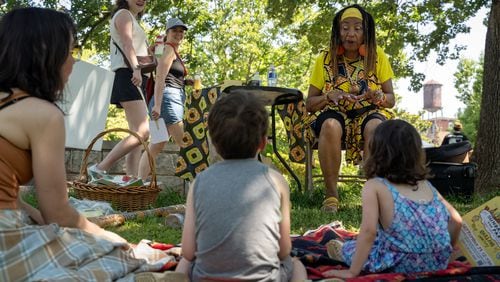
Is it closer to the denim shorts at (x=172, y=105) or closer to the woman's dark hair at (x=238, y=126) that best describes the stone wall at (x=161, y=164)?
the denim shorts at (x=172, y=105)

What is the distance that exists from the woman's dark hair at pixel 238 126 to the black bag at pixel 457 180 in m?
3.60

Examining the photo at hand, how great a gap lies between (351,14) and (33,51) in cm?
296

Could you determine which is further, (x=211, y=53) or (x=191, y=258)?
(x=211, y=53)

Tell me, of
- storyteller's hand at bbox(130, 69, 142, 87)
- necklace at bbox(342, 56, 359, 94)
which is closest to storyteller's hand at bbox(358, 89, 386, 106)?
necklace at bbox(342, 56, 359, 94)

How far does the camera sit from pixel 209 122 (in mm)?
2113

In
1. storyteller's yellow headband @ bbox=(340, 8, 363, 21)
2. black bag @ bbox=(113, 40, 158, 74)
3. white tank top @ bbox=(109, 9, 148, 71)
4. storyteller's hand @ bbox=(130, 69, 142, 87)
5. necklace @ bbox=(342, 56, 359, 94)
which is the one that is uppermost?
storyteller's yellow headband @ bbox=(340, 8, 363, 21)

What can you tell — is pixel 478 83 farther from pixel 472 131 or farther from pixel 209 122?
pixel 209 122

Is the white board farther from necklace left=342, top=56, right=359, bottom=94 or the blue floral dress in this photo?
the blue floral dress

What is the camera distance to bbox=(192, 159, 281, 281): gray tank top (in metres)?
1.92

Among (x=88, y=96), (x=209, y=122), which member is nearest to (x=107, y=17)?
(x=88, y=96)

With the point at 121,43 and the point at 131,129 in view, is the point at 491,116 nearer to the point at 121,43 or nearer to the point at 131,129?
the point at 131,129

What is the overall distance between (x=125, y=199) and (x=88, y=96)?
200cm

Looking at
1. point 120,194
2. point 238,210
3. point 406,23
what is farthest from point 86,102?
point 406,23

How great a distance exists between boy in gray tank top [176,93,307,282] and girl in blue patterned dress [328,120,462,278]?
403mm
